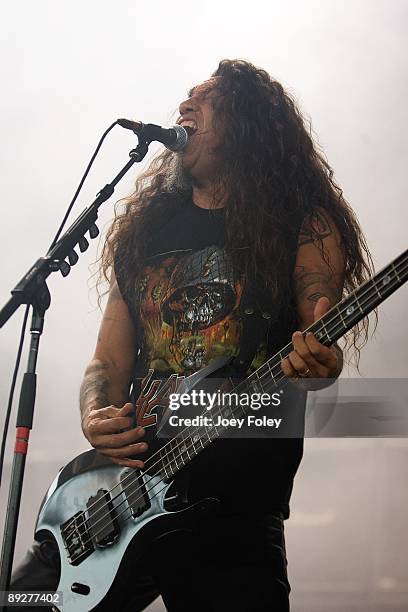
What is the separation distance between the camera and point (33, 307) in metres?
1.67

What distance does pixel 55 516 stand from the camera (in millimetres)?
1781

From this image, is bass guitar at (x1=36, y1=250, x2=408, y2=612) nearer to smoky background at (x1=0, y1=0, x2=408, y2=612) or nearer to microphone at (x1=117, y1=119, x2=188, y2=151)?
smoky background at (x1=0, y1=0, x2=408, y2=612)

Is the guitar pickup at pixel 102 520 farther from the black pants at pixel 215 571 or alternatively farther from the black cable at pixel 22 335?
the black cable at pixel 22 335

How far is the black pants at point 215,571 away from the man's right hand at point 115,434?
0.56 ft

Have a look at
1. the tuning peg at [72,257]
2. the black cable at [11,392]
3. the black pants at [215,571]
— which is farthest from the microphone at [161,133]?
the black pants at [215,571]

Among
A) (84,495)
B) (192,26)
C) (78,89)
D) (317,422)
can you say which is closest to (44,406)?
(84,495)

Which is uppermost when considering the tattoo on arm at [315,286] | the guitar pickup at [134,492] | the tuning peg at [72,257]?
the tuning peg at [72,257]

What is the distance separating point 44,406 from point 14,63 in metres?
0.82

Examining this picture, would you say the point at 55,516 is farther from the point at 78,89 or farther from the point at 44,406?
the point at 78,89

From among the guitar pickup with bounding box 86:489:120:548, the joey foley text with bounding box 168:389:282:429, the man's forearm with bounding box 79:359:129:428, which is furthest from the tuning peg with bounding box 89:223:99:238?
the guitar pickup with bounding box 86:489:120:548

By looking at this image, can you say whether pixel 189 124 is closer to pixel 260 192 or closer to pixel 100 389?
pixel 260 192

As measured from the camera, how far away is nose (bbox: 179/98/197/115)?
1.92 meters

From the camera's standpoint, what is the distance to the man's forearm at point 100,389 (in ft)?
5.89

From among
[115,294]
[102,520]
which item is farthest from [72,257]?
[102,520]
